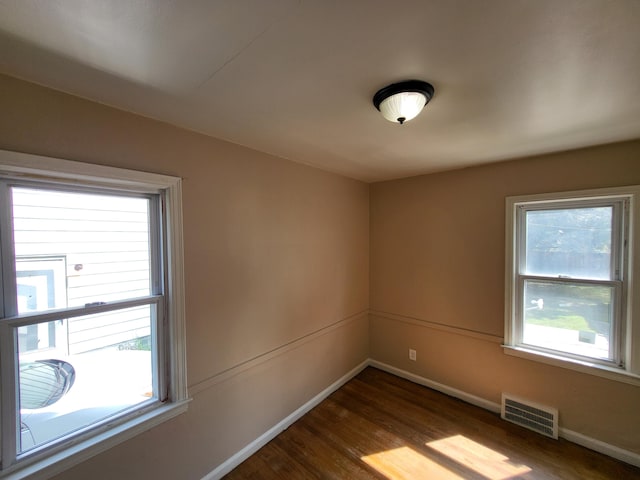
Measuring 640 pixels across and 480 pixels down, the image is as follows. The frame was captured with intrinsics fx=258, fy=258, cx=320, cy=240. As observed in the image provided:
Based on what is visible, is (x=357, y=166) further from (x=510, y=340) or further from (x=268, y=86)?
(x=510, y=340)

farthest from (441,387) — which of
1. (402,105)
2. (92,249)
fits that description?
(92,249)

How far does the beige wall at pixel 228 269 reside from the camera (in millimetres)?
1327

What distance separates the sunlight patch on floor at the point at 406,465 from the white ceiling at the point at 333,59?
8.10 feet

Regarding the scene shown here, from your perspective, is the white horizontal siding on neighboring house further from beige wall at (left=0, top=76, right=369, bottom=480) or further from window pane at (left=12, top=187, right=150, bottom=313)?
beige wall at (left=0, top=76, right=369, bottom=480)

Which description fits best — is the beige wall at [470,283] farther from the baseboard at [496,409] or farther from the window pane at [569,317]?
the window pane at [569,317]

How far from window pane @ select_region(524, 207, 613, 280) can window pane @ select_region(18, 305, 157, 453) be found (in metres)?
3.20

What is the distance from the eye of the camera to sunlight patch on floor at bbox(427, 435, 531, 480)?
190cm

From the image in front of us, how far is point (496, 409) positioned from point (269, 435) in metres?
2.19

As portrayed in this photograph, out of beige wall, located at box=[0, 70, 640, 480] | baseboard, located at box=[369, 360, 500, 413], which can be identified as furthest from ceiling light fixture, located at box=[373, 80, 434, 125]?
baseboard, located at box=[369, 360, 500, 413]

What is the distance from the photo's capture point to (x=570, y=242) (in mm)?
2238

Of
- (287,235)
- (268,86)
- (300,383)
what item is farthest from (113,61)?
(300,383)

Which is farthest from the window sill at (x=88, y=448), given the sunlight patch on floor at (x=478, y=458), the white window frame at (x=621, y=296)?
the white window frame at (x=621, y=296)

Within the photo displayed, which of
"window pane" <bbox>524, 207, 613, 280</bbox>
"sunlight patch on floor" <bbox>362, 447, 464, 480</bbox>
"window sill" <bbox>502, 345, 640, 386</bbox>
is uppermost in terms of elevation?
"window pane" <bbox>524, 207, 613, 280</bbox>

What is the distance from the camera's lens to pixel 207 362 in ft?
5.93
